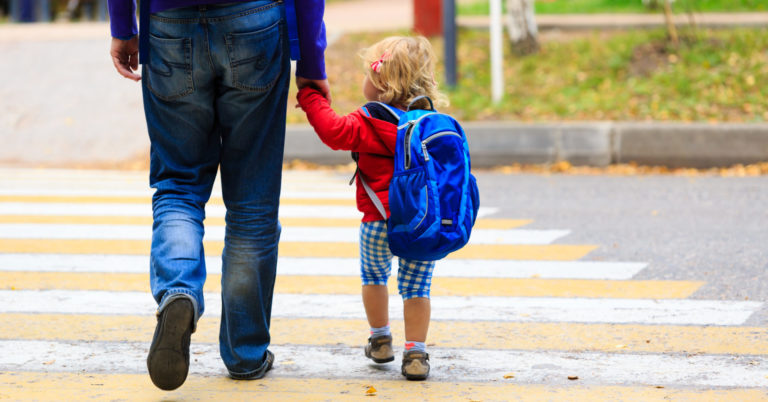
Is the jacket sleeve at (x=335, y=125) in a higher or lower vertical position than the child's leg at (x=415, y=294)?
higher

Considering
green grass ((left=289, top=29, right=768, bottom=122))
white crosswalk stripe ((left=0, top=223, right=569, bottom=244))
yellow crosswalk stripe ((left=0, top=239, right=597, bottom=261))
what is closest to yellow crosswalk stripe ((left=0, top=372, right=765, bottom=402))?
yellow crosswalk stripe ((left=0, top=239, right=597, bottom=261))

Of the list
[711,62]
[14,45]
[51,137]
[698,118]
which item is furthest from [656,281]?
[14,45]

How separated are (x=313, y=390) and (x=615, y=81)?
8437mm

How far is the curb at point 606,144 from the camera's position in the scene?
9.22m

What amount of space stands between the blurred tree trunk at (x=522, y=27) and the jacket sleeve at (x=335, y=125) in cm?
914

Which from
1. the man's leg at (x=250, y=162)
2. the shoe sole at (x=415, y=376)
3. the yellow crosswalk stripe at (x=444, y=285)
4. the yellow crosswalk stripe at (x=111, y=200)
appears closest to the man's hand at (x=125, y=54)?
the man's leg at (x=250, y=162)

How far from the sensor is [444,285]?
5137 mm

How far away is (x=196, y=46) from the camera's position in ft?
10.3

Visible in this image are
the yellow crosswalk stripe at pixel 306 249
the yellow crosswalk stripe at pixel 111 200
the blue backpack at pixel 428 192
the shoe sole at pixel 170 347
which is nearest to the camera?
the shoe sole at pixel 170 347

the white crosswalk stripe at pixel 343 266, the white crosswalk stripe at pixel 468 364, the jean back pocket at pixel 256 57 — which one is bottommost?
the white crosswalk stripe at pixel 343 266

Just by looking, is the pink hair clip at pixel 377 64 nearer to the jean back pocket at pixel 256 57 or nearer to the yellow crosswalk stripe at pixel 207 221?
the jean back pocket at pixel 256 57

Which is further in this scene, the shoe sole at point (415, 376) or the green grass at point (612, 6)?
the green grass at point (612, 6)

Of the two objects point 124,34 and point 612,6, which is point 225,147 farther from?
point 612,6

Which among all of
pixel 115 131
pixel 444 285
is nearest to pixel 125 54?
pixel 444 285
